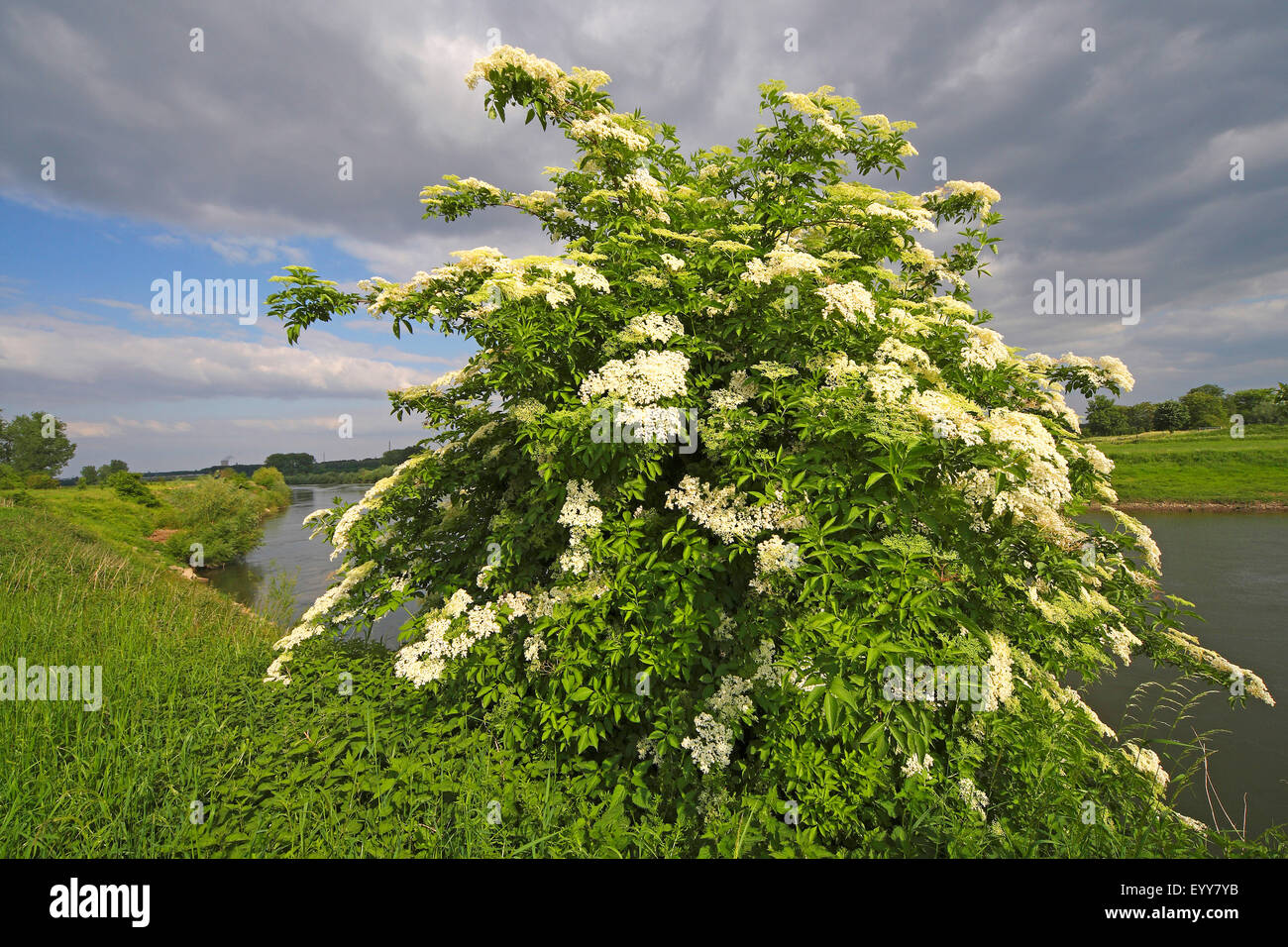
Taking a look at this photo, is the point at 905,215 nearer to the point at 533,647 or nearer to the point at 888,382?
the point at 888,382

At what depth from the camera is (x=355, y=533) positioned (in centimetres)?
477

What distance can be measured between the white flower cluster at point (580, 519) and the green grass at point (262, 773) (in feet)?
5.12

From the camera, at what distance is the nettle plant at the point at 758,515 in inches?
112

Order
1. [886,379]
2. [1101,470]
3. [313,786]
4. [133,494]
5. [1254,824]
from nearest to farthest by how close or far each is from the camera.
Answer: [886,379]
[313,786]
[1101,470]
[1254,824]
[133,494]

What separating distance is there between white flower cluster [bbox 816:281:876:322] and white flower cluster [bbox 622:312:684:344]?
103cm

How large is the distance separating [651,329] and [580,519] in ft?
4.70

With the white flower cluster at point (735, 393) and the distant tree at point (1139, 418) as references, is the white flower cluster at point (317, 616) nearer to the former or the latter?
the white flower cluster at point (735, 393)

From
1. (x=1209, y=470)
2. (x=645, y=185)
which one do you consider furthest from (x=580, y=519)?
(x=1209, y=470)

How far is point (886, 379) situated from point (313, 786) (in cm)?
479

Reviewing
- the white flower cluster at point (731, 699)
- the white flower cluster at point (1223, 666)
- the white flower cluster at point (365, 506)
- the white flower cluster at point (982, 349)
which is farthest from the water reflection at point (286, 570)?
the white flower cluster at point (1223, 666)

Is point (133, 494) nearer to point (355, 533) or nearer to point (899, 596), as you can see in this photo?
point (355, 533)

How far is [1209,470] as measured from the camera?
29.9 meters

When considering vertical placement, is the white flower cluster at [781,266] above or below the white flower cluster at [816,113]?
below
